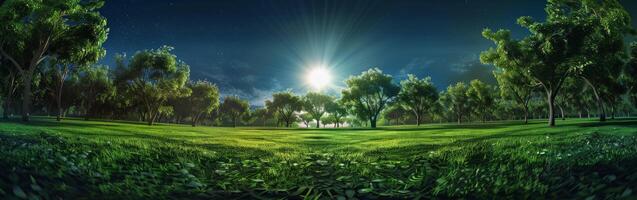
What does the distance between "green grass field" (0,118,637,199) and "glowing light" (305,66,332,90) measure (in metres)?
3.45

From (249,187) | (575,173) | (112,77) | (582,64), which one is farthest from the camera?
(112,77)

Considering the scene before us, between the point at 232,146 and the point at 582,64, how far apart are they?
11.6m

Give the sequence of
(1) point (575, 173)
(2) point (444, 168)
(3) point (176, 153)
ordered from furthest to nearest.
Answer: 1. (3) point (176, 153)
2. (2) point (444, 168)
3. (1) point (575, 173)

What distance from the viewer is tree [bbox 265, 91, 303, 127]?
85812 millimetres

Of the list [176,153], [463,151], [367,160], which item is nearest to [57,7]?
[176,153]

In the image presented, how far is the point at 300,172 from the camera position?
8.57m

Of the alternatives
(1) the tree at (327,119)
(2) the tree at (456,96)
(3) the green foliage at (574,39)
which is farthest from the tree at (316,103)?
(3) the green foliage at (574,39)

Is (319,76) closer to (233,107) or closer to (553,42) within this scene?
(553,42)

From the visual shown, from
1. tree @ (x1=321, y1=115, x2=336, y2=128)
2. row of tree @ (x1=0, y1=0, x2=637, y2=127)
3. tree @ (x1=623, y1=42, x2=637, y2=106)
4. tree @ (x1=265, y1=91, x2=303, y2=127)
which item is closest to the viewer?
row of tree @ (x1=0, y1=0, x2=637, y2=127)

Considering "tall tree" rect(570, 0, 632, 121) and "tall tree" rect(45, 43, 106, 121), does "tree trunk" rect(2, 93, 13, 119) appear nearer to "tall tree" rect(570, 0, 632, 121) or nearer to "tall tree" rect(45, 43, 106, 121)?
"tall tree" rect(45, 43, 106, 121)

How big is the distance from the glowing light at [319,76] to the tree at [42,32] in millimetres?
6899

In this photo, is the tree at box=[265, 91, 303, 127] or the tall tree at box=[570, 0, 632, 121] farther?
the tree at box=[265, 91, 303, 127]

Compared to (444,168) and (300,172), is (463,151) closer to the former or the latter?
(444,168)

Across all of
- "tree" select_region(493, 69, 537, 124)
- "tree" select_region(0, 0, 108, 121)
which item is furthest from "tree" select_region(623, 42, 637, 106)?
"tree" select_region(0, 0, 108, 121)
